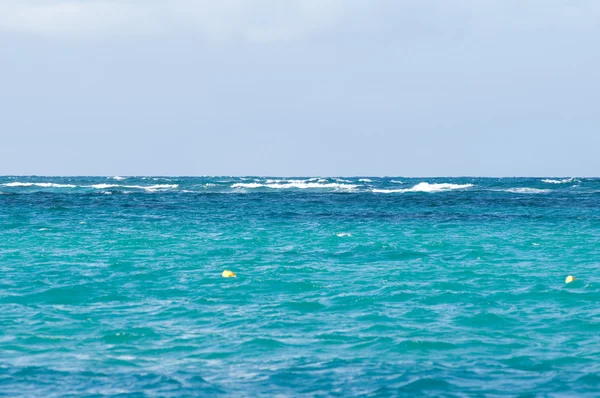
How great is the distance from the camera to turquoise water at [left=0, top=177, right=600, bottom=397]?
955 cm

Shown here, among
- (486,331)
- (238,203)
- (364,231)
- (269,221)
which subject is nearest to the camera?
(486,331)

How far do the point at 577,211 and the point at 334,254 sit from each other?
80.4 ft

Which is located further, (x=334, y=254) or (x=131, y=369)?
(x=334, y=254)

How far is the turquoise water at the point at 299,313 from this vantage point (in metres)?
9.55

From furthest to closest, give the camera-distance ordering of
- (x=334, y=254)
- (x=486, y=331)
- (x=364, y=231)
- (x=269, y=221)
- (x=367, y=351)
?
(x=269, y=221) < (x=364, y=231) < (x=334, y=254) < (x=486, y=331) < (x=367, y=351)

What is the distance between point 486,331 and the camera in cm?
1214

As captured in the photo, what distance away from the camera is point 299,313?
13664 mm

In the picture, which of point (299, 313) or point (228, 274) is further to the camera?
point (228, 274)

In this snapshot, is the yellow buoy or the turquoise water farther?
the yellow buoy

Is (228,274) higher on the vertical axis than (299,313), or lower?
higher

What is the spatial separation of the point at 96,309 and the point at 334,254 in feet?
31.2

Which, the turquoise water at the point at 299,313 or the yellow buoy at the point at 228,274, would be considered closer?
the turquoise water at the point at 299,313

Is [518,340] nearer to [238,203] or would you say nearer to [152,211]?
[152,211]

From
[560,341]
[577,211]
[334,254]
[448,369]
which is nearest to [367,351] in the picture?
[448,369]
